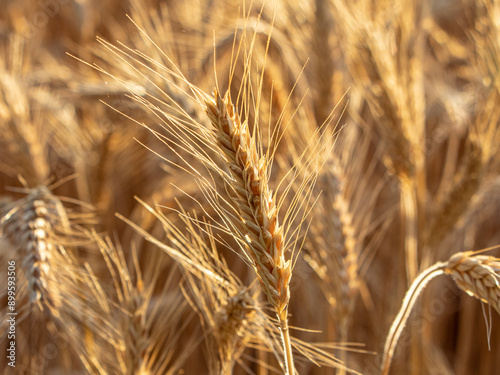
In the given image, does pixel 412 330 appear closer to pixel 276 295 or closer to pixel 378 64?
pixel 378 64

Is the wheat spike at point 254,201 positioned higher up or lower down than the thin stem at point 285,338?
higher up

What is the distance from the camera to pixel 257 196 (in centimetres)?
78

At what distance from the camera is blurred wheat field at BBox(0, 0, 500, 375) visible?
3.05 ft

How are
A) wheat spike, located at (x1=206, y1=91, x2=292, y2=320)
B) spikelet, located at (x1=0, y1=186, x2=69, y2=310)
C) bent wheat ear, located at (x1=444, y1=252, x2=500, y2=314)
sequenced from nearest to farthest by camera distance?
wheat spike, located at (x1=206, y1=91, x2=292, y2=320), bent wheat ear, located at (x1=444, y1=252, x2=500, y2=314), spikelet, located at (x1=0, y1=186, x2=69, y2=310)

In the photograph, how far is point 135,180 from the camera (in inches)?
A: 95.9

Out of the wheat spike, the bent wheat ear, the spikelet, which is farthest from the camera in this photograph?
the spikelet

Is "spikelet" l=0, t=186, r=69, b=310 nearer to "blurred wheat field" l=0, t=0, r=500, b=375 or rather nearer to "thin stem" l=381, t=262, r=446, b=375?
"blurred wheat field" l=0, t=0, r=500, b=375

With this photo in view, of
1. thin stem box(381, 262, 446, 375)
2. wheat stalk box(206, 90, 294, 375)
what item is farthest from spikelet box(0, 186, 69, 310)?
thin stem box(381, 262, 446, 375)

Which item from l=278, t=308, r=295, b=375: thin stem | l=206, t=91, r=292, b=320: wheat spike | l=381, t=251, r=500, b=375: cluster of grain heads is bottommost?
l=278, t=308, r=295, b=375: thin stem

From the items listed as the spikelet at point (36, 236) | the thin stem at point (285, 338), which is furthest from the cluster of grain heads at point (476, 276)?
the spikelet at point (36, 236)

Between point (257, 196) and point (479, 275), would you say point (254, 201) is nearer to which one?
point (257, 196)

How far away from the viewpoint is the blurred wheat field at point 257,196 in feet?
3.05

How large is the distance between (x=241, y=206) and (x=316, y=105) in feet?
2.96

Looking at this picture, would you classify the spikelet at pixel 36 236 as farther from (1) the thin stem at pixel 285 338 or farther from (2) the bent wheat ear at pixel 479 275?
(2) the bent wheat ear at pixel 479 275
